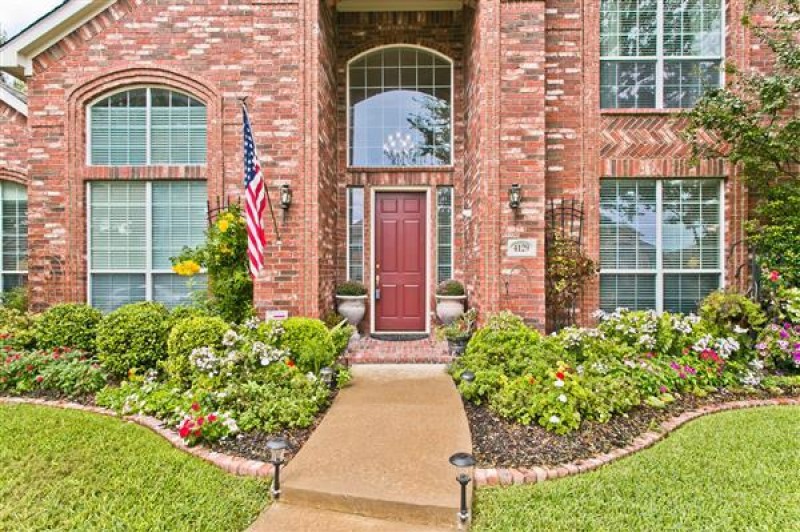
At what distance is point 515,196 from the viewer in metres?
5.05

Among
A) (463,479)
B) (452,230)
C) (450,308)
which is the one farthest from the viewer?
(452,230)

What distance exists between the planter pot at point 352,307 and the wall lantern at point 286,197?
1.63m

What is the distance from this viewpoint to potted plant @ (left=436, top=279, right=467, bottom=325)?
5875 mm

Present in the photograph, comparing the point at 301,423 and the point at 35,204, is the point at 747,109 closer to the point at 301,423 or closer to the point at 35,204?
the point at 301,423

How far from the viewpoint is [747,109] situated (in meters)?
5.24

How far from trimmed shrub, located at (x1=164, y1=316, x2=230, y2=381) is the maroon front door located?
8.63 feet

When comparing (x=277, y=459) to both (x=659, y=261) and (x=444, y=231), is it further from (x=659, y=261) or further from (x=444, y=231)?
(x=659, y=261)

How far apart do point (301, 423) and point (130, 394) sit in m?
1.99

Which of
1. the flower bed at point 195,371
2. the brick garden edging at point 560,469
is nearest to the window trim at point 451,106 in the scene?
the flower bed at point 195,371

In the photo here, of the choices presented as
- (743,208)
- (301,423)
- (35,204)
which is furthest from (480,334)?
(35,204)

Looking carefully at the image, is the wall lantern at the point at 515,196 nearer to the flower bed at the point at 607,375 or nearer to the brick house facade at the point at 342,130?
the brick house facade at the point at 342,130

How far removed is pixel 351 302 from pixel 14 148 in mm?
6117

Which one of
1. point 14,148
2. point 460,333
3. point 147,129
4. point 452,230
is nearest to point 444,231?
point 452,230

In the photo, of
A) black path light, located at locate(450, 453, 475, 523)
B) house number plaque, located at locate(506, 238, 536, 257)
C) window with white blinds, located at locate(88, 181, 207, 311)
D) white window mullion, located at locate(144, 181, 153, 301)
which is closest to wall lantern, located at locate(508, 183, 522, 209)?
house number plaque, located at locate(506, 238, 536, 257)
